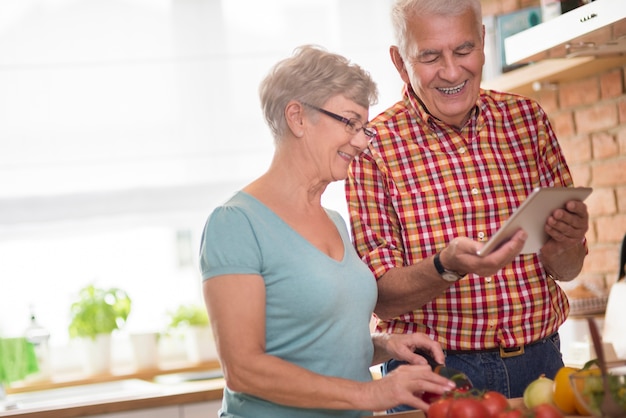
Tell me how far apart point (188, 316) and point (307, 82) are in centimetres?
220

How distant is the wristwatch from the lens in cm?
187

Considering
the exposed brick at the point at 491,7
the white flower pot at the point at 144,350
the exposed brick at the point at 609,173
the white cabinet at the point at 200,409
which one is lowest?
the white cabinet at the point at 200,409

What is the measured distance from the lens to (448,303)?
2.04m

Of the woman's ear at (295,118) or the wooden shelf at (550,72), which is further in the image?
the wooden shelf at (550,72)

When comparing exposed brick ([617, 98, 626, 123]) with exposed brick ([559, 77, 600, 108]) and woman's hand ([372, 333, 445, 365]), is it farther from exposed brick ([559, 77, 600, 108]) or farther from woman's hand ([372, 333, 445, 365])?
woman's hand ([372, 333, 445, 365])

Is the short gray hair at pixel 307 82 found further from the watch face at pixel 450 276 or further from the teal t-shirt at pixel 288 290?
the watch face at pixel 450 276

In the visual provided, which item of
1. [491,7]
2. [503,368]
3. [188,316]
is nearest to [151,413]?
[188,316]

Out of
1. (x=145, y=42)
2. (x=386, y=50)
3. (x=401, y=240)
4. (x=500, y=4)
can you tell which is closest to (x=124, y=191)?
(x=145, y=42)

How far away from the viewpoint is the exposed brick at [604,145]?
10.0 ft

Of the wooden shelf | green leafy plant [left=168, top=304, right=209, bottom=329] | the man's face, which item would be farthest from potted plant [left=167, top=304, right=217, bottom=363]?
the man's face

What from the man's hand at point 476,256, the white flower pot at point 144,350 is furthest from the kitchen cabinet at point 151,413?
the man's hand at point 476,256

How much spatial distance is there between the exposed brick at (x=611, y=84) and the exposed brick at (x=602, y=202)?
30cm

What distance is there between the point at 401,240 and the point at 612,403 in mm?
741

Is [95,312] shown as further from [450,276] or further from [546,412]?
[546,412]
